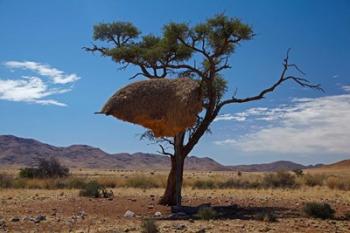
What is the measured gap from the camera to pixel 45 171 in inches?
1799

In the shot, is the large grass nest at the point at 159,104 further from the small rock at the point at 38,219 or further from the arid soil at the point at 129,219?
the small rock at the point at 38,219

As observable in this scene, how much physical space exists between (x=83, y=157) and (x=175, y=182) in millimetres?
144013

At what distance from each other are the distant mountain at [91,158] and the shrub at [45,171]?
99211 mm

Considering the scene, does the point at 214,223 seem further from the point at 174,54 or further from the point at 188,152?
the point at 174,54

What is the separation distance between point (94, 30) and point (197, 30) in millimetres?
7810

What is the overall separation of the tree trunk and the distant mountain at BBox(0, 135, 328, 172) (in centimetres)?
12613

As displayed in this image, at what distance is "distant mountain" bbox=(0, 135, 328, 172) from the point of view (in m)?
150

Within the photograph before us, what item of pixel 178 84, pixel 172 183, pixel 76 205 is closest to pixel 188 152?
pixel 172 183

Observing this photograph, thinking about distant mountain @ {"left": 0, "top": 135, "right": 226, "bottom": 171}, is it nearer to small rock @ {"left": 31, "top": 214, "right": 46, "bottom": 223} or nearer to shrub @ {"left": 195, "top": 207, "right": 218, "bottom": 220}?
small rock @ {"left": 31, "top": 214, "right": 46, "bottom": 223}

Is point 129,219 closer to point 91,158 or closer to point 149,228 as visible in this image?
point 149,228

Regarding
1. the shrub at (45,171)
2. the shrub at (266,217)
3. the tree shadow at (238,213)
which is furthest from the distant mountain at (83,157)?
the shrub at (266,217)

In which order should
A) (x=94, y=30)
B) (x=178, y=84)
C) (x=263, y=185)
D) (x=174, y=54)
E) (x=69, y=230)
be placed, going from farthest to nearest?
(x=263, y=185) → (x=94, y=30) → (x=174, y=54) → (x=178, y=84) → (x=69, y=230)

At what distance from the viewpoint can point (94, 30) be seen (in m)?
27.8

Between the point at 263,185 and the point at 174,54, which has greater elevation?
the point at 174,54
